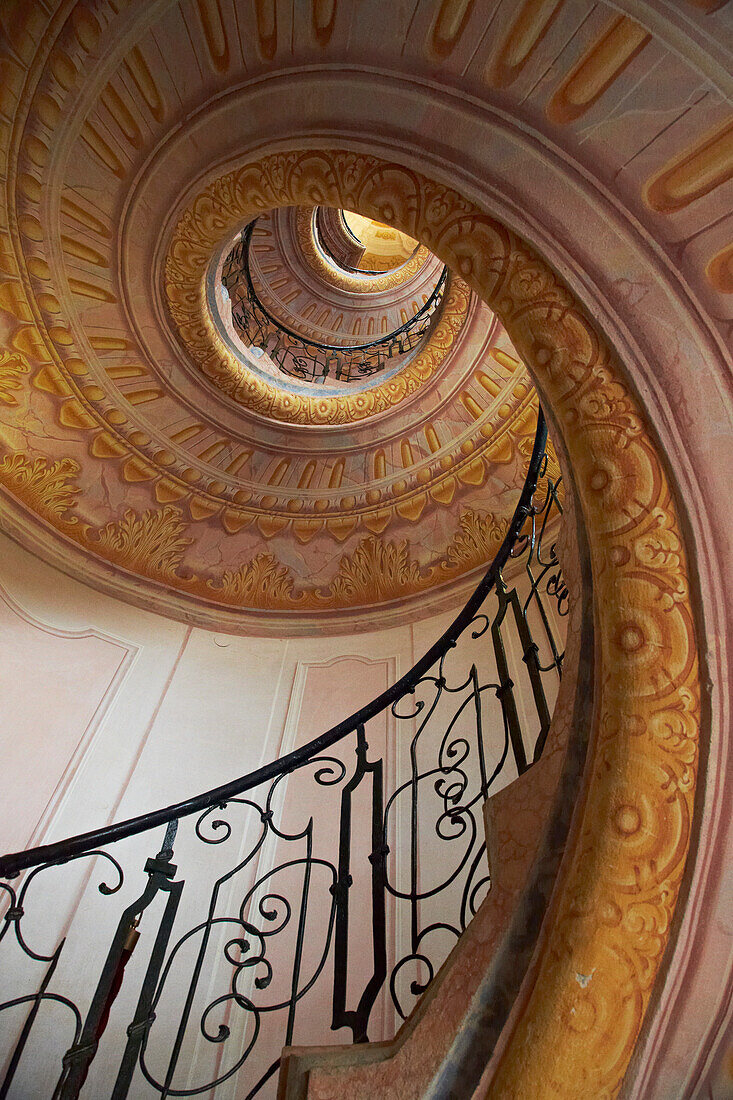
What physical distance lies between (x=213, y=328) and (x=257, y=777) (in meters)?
3.55

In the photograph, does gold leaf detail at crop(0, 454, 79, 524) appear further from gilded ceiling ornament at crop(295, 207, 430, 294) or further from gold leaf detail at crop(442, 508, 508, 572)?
gilded ceiling ornament at crop(295, 207, 430, 294)

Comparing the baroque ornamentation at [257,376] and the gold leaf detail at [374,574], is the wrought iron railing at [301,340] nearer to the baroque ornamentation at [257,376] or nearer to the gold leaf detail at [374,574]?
the baroque ornamentation at [257,376]

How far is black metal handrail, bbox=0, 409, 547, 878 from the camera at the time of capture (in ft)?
6.43

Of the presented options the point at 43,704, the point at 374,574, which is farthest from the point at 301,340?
the point at 43,704

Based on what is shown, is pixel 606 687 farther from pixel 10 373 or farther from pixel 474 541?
pixel 10 373

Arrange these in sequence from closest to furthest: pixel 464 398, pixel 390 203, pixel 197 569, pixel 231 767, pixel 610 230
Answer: pixel 610 230, pixel 390 203, pixel 231 767, pixel 464 398, pixel 197 569

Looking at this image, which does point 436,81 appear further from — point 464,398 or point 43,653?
point 43,653

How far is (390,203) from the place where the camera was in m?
2.16

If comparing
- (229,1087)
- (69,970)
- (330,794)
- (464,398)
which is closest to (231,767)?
(330,794)

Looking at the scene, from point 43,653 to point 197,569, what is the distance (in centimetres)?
153

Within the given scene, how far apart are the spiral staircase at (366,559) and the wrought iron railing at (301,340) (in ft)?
0.16

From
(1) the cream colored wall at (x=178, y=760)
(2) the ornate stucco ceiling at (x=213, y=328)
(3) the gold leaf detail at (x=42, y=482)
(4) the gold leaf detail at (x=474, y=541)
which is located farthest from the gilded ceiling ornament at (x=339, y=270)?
(1) the cream colored wall at (x=178, y=760)

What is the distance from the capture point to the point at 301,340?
5.83 m

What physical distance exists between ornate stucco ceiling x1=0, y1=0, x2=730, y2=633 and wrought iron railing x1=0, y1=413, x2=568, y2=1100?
1431 millimetres
